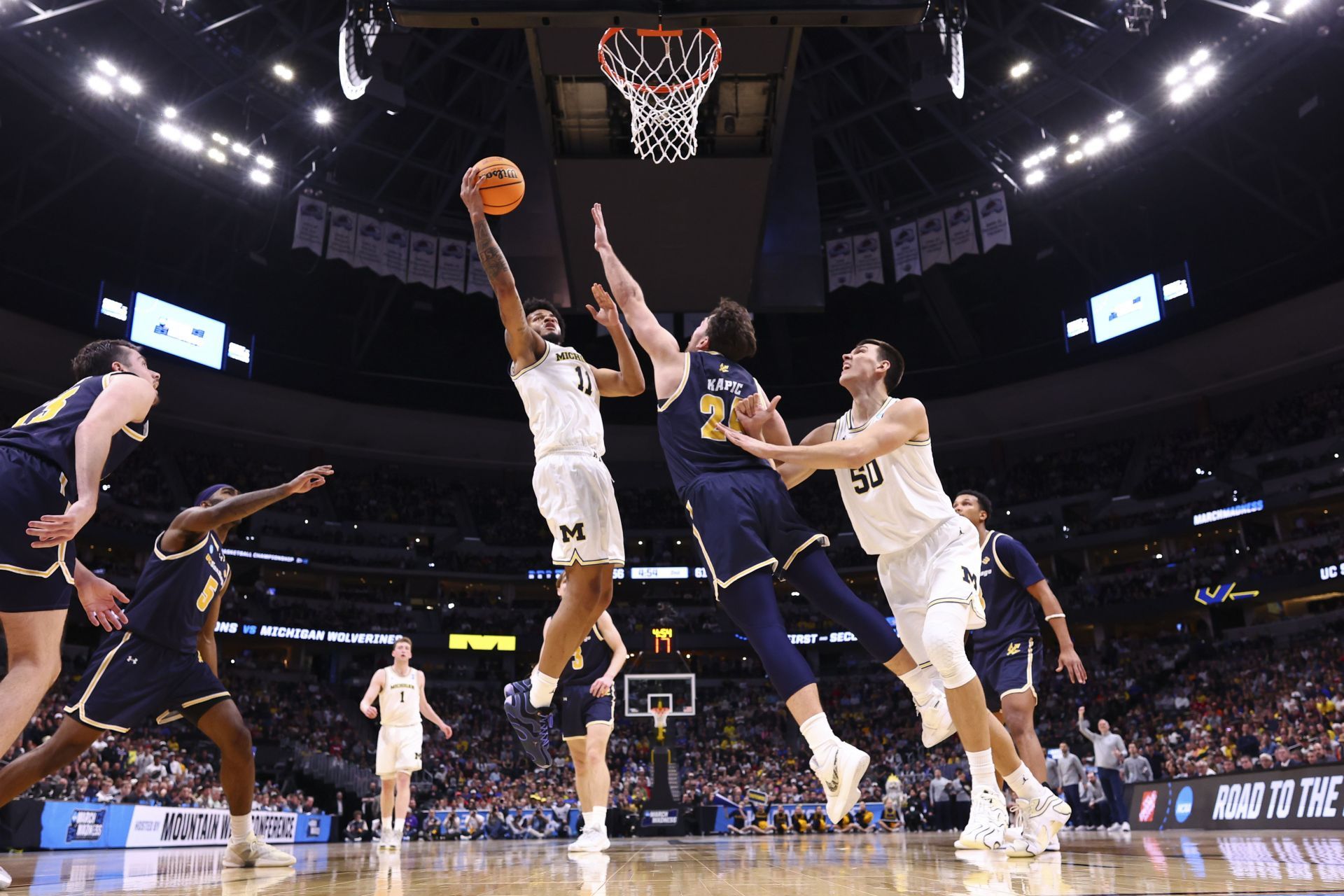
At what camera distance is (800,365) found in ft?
124

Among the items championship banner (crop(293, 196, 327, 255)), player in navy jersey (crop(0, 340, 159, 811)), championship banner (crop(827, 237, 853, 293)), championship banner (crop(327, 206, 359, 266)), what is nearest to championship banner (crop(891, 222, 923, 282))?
championship banner (crop(827, 237, 853, 293))

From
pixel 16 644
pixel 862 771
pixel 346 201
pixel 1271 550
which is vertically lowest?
pixel 862 771

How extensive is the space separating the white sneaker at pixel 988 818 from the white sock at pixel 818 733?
1.00 metres

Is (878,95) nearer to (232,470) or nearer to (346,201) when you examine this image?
(346,201)

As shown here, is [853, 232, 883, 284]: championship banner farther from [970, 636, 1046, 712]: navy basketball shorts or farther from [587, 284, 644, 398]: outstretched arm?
[587, 284, 644, 398]: outstretched arm

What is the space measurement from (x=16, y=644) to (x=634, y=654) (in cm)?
3138

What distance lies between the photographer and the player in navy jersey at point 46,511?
418 cm

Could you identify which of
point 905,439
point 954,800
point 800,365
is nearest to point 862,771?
point 905,439

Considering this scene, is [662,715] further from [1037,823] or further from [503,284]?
[503,284]

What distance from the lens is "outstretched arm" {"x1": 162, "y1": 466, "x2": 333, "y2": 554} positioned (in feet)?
18.2

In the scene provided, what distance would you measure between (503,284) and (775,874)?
348cm

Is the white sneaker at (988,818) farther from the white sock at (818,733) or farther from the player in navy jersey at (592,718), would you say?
the player in navy jersey at (592,718)

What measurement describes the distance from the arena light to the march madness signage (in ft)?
82.9

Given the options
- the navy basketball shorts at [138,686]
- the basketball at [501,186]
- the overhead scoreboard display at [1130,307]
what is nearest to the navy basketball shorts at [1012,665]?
the basketball at [501,186]
